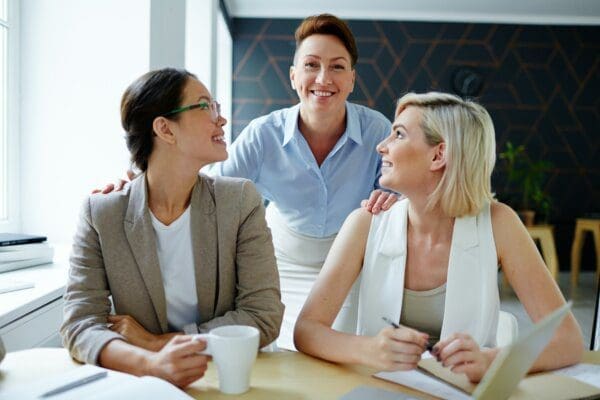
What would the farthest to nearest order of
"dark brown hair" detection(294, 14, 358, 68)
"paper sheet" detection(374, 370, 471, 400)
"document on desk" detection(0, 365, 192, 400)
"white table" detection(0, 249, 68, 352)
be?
"dark brown hair" detection(294, 14, 358, 68) < "white table" detection(0, 249, 68, 352) < "paper sheet" detection(374, 370, 471, 400) < "document on desk" detection(0, 365, 192, 400)

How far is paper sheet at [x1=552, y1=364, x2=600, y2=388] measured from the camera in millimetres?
1067

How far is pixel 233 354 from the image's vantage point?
3.05 ft

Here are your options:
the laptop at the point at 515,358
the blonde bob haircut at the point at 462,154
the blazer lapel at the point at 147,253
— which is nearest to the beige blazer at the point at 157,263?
the blazer lapel at the point at 147,253

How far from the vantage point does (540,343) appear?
79cm

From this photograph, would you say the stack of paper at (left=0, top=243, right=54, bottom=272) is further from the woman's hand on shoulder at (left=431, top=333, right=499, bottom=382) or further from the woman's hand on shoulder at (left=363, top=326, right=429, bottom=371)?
the woman's hand on shoulder at (left=431, top=333, right=499, bottom=382)

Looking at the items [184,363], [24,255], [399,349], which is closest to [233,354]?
[184,363]

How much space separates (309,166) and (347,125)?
23 cm

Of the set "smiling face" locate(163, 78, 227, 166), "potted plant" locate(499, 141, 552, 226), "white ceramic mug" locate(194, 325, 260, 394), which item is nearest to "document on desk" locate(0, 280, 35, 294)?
"smiling face" locate(163, 78, 227, 166)

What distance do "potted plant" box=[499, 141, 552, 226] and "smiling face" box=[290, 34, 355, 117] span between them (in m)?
3.93

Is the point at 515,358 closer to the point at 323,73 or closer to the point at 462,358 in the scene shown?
the point at 462,358

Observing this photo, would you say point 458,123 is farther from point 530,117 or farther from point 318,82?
point 530,117

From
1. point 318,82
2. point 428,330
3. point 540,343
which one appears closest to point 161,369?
point 540,343

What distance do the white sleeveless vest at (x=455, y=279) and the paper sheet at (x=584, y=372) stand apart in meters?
0.28

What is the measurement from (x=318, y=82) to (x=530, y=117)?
16.6 ft
